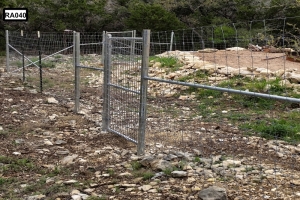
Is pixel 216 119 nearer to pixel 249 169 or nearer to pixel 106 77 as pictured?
pixel 106 77

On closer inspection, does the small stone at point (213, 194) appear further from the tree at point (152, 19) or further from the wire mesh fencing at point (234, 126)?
the tree at point (152, 19)

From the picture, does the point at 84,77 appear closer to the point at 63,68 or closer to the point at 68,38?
the point at 63,68

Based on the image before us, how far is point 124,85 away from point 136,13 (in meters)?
A: 19.2

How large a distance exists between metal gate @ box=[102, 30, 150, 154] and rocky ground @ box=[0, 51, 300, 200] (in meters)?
0.23

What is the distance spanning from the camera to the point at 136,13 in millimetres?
24125

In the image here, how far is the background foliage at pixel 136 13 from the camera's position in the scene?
2364cm

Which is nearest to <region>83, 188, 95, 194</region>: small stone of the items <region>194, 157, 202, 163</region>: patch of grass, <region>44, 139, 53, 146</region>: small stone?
<region>194, 157, 202, 163</region>: patch of grass

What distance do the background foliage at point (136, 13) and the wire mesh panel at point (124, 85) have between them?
17784 millimetres

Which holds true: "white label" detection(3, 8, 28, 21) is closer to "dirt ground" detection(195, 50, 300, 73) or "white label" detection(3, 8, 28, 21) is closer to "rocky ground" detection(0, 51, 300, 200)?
"rocky ground" detection(0, 51, 300, 200)

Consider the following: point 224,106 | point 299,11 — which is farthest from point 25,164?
point 299,11

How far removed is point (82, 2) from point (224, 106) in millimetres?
19988

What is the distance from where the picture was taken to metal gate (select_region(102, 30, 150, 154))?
477cm

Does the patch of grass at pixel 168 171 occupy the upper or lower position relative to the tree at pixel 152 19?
lower

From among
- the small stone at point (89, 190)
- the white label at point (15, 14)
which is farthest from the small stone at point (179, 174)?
the white label at point (15, 14)
